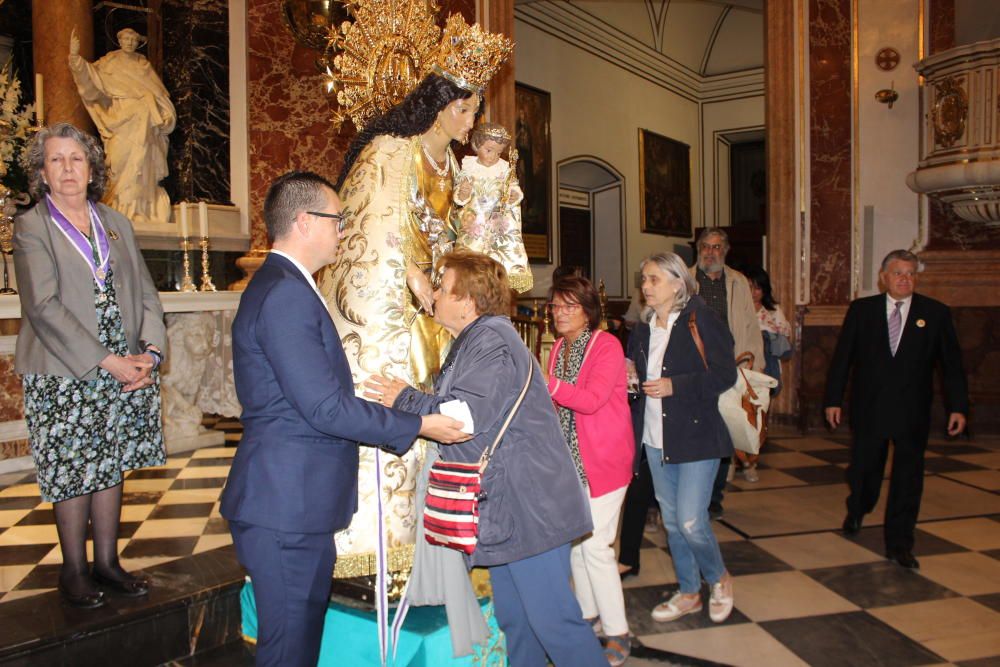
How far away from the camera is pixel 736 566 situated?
4.25 meters

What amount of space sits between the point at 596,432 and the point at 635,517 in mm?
1103

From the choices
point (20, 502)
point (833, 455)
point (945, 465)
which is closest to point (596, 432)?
point (20, 502)

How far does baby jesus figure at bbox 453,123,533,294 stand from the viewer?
9.55 ft

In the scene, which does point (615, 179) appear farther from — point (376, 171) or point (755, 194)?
point (376, 171)

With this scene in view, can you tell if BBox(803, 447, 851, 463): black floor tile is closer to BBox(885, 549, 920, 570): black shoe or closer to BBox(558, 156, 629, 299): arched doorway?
BBox(885, 549, 920, 570): black shoe

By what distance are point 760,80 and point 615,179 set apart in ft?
12.7

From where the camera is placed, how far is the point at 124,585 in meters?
3.04

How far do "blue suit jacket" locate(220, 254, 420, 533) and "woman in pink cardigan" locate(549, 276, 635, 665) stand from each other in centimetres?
122

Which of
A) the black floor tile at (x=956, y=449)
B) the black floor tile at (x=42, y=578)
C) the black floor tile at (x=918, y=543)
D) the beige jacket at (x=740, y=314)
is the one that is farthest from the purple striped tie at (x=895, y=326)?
the black floor tile at (x=42, y=578)

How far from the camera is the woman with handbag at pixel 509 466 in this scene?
2246 millimetres

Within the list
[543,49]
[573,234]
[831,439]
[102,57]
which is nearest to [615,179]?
[573,234]

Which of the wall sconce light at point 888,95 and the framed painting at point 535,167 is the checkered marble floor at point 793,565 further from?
the framed painting at point 535,167

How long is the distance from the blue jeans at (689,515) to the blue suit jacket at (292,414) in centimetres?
174

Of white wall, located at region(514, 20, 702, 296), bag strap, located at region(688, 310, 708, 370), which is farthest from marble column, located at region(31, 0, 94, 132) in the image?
white wall, located at region(514, 20, 702, 296)
